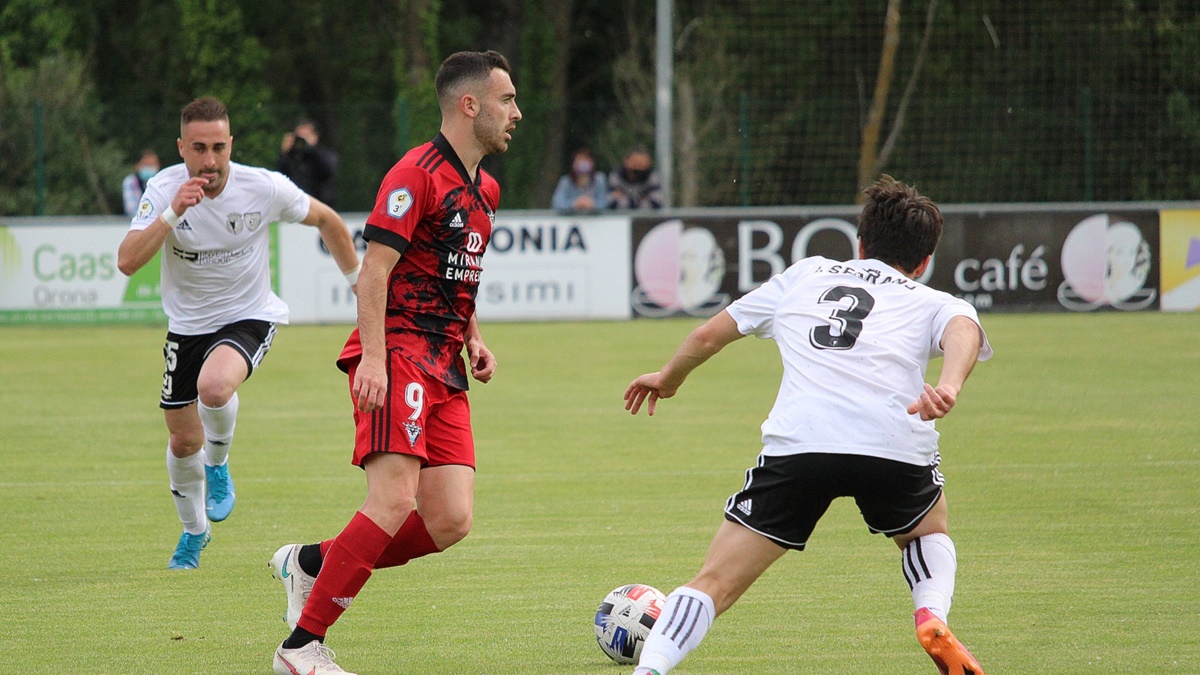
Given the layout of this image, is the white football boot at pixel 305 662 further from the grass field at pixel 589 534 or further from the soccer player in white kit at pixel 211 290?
the soccer player in white kit at pixel 211 290

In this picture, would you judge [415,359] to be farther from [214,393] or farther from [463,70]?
[214,393]

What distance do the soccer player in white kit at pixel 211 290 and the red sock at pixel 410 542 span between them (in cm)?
185

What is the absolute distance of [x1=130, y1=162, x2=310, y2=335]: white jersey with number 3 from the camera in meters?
7.07

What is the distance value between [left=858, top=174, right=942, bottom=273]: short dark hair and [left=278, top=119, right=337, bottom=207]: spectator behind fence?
1539cm

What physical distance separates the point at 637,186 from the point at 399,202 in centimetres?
1495

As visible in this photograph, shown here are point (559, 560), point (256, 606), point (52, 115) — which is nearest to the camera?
point (256, 606)

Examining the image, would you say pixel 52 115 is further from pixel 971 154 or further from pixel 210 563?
pixel 210 563

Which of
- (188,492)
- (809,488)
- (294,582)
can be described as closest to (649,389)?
(809,488)

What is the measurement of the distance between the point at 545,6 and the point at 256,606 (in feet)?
104

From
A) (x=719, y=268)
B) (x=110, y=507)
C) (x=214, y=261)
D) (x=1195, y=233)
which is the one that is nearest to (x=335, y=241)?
(x=214, y=261)

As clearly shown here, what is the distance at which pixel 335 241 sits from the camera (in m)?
6.95

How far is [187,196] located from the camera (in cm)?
632

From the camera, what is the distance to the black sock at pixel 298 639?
15.4 ft

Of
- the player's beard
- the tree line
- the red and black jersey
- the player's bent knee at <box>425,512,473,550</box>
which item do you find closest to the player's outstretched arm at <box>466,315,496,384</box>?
the red and black jersey
